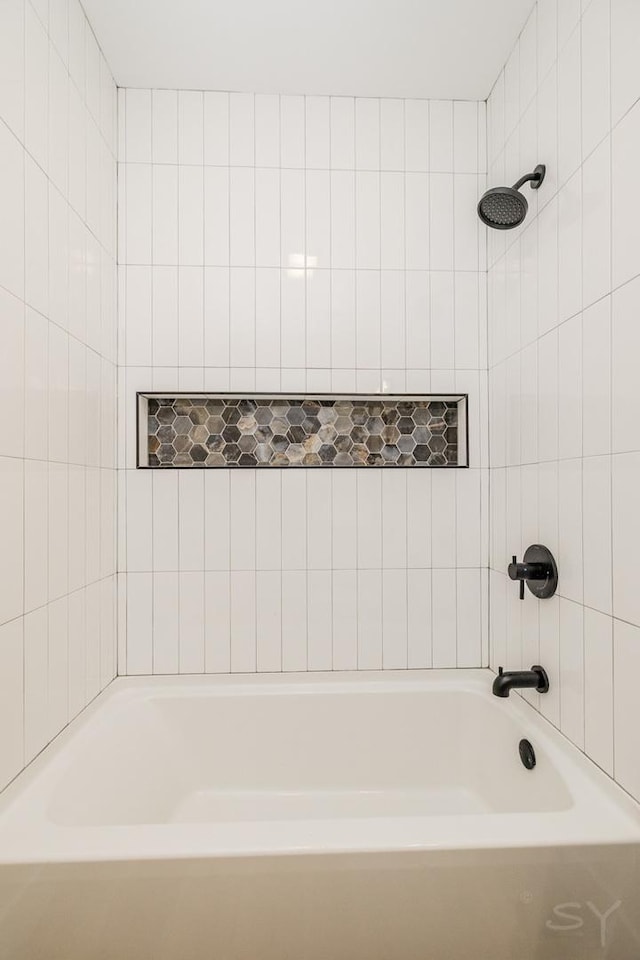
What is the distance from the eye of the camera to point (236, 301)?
2023 mm

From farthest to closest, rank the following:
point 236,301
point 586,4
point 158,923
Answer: point 236,301 < point 586,4 < point 158,923

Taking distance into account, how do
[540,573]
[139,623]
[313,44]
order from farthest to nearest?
[139,623]
[313,44]
[540,573]

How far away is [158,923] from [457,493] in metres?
1.52

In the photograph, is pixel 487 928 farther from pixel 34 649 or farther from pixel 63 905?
pixel 34 649

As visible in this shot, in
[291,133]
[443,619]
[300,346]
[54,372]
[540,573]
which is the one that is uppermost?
[291,133]

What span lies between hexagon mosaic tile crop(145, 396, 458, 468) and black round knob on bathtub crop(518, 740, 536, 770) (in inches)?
36.8

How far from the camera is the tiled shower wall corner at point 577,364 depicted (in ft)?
3.93

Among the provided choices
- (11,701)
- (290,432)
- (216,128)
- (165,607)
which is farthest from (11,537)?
(216,128)

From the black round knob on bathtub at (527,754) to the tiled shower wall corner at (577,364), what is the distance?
3.8 inches

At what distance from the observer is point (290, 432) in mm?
2088

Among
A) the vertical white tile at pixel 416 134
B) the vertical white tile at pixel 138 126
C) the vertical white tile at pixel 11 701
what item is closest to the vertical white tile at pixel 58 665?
the vertical white tile at pixel 11 701

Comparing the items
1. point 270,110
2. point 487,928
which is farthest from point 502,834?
point 270,110

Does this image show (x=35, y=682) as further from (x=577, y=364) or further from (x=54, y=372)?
(x=577, y=364)

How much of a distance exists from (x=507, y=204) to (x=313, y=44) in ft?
2.72
